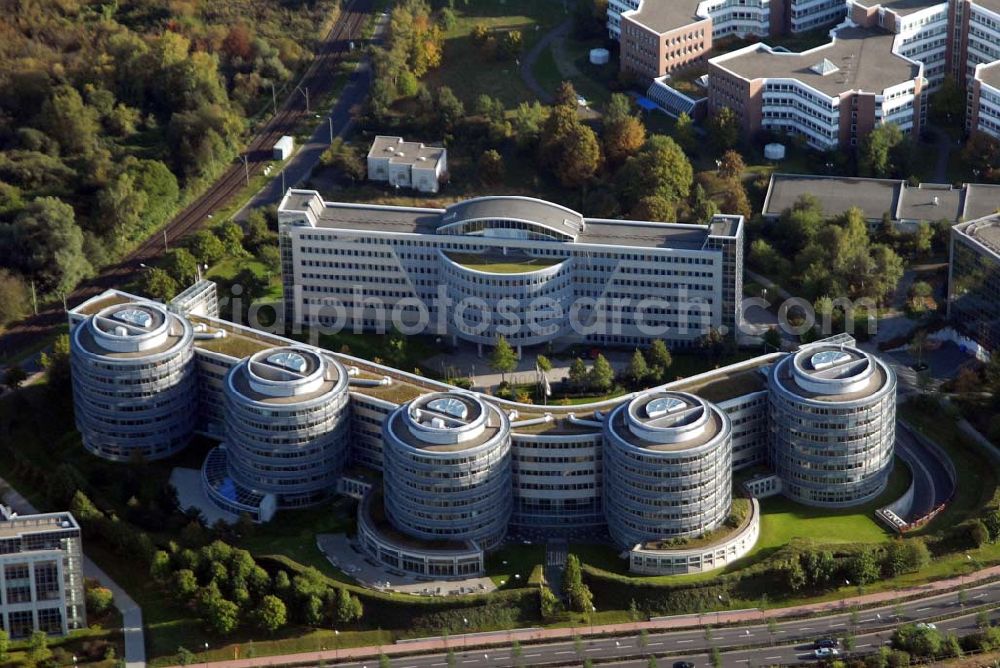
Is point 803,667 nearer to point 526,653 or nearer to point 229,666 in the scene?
point 526,653

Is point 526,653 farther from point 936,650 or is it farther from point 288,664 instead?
point 936,650

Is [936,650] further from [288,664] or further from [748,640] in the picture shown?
[288,664]

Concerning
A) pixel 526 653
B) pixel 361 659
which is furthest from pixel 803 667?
pixel 361 659

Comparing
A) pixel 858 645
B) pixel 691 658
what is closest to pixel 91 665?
pixel 691 658

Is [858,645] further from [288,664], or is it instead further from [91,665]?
[91,665]

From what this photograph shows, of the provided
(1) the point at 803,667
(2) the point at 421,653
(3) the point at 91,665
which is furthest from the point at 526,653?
(3) the point at 91,665

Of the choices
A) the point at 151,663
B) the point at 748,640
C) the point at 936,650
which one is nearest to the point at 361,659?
the point at 151,663
